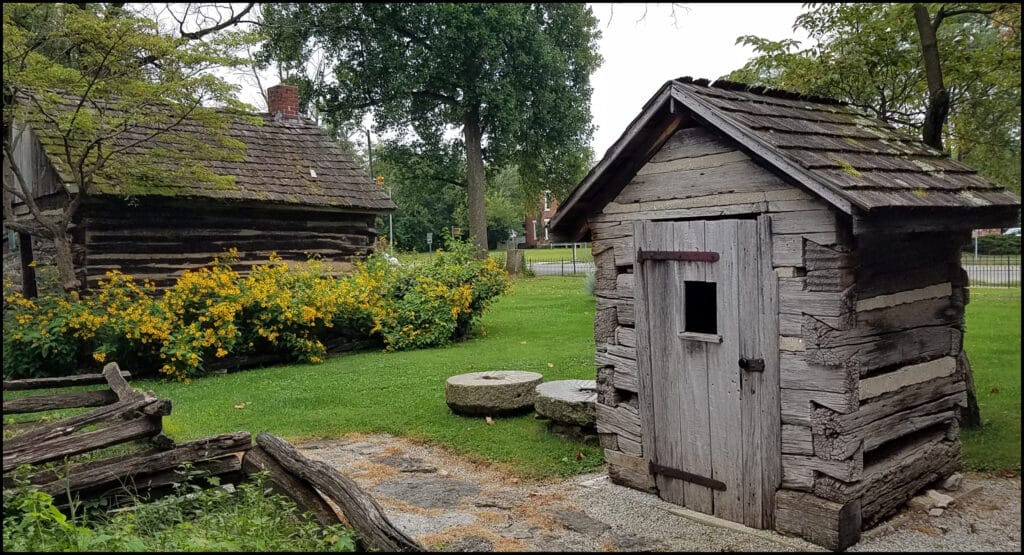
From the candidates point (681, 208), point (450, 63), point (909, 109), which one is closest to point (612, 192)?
point (681, 208)

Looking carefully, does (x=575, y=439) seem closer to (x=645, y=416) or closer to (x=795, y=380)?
(x=645, y=416)

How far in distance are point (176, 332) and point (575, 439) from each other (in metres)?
7.52

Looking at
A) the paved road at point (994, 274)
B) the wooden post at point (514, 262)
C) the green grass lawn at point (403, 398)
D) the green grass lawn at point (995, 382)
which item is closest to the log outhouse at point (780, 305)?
the green grass lawn at point (995, 382)

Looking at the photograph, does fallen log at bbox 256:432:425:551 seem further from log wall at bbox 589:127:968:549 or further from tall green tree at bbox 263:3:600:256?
tall green tree at bbox 263:3:600:256

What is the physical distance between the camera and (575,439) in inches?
316

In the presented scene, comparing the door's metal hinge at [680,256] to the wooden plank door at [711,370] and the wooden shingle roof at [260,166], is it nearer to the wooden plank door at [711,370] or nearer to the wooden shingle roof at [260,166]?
the wooden plank door at [711,370]

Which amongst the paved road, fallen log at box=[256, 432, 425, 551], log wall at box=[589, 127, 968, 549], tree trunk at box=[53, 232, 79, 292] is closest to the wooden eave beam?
log wall at box=[589, 127, 968, 549]

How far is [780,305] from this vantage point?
215 inches

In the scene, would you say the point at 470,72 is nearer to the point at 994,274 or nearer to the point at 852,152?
the point at 994,274

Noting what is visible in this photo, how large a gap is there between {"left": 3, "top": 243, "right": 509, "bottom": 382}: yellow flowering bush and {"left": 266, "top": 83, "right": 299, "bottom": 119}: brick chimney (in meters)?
5.88

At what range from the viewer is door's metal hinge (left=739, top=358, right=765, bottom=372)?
555 centimetres

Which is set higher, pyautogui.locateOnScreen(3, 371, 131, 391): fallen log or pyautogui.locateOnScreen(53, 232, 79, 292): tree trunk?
pyautogui.locateOnScreen(53, 232, 79, 292): tree trunk

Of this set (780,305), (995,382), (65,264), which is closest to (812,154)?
(780,305)

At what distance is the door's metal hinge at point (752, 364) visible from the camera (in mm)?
5551
